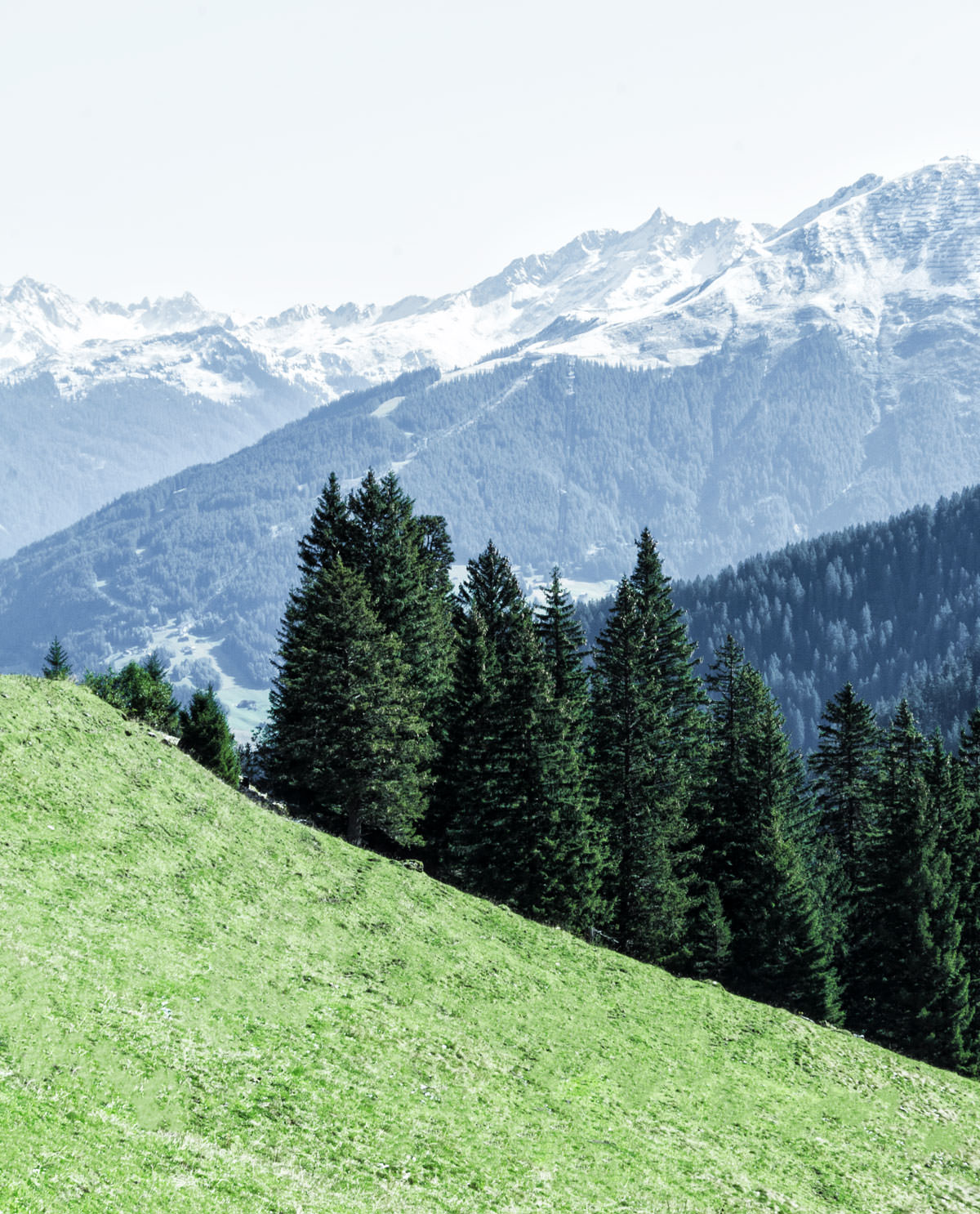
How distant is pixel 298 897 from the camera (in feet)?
124

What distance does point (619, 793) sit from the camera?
57438 mm

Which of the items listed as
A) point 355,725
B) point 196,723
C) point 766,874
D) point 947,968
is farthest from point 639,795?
point 196,723

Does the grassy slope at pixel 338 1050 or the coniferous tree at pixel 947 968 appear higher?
the coniferous tree at pixel 947 968

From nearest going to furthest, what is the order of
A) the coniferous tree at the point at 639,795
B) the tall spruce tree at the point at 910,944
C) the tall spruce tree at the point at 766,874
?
the coniferous tree at the point at 639,795
the tall spruce tree at the point at 910,944
the tall spruce tree at the point at 766,874

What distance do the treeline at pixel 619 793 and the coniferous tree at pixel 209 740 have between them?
2.92m

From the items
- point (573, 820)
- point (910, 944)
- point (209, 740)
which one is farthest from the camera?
point (910, 944)

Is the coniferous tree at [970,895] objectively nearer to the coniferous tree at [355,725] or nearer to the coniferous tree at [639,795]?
the coniferous tree at [639,795]

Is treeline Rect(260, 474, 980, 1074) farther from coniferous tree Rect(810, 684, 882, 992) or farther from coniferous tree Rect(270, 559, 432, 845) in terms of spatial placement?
coniferous tree Rect(810, 684, 882, 992)

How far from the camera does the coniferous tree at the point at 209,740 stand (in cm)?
5388

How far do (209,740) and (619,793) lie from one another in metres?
22.3

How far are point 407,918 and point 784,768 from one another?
29.2 m

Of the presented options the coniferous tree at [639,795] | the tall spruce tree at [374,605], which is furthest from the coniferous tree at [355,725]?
the coniferous tree at [639,795]

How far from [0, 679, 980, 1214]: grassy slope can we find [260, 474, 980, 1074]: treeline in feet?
23.8

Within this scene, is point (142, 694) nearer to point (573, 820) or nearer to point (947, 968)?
point (573, 820)
